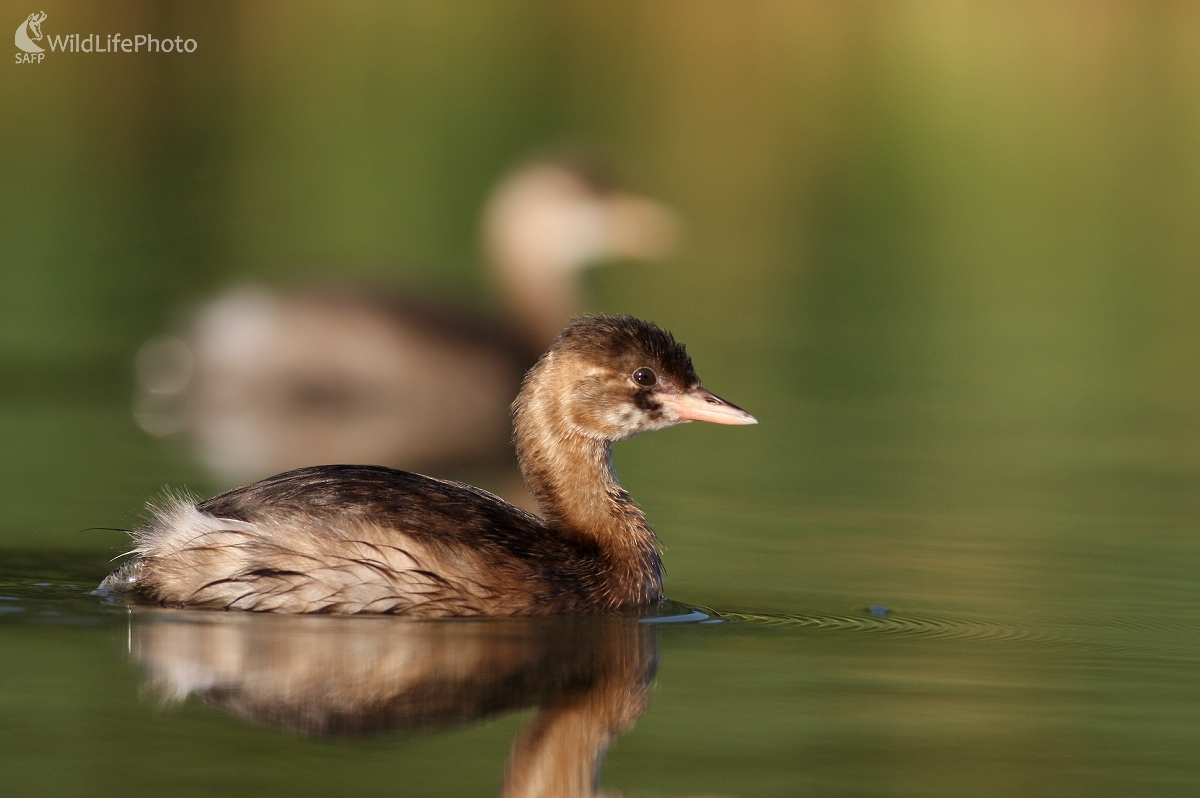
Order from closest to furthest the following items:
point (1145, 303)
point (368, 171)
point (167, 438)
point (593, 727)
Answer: point (593, 727), point (167, 438), point (1145, 303), point (368, 171)

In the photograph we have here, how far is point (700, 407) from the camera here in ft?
27.1

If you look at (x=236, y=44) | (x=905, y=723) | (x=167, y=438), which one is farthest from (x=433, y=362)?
(x=236, y=44)

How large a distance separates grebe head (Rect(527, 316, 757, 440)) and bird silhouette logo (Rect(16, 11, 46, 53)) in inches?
866

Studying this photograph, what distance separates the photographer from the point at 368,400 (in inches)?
548

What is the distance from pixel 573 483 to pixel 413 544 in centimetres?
103

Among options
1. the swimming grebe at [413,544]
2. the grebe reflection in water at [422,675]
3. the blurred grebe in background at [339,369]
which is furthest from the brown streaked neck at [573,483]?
the blurred grebe in background at [339,369]

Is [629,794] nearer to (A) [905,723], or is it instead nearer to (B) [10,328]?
(A) [905,723]

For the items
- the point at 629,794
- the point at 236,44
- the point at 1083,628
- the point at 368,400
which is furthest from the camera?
the point at 236,44

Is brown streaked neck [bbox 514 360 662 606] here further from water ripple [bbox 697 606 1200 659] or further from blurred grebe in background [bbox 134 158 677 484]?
blurred grebe in background [bbox 134 158 677 484]

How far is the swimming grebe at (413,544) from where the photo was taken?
728cm

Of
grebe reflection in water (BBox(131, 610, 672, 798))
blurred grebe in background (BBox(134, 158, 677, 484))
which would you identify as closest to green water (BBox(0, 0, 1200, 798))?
grebe reflection in water (BBox(131, 610, 672, 798))

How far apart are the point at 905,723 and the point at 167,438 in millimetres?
6417

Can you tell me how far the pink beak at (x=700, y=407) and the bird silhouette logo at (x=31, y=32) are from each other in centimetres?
2214

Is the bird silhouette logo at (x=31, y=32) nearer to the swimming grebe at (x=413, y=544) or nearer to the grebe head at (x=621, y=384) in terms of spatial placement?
the grebe head at (x=621, y=384)
